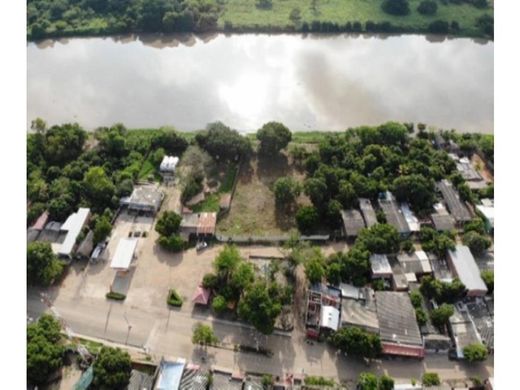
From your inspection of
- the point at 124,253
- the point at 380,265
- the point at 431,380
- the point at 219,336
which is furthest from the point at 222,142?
the point at 431,380

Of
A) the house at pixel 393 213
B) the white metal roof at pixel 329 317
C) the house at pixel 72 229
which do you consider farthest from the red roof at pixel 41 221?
the house at pixel 393 213

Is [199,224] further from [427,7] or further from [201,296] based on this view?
[427,7]

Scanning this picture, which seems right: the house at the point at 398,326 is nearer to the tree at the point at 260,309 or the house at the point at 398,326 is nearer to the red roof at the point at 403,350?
the red roof at the point at 403,350

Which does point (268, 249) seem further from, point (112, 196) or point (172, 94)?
point (172, 94)

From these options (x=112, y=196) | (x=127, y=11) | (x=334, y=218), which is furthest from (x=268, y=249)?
(x=127, y=11)

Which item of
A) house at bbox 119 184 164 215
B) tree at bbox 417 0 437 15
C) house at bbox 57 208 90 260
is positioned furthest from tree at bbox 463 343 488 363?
tree at bbox 417 0 437 15
